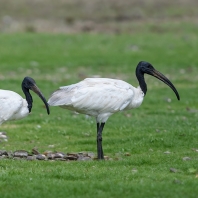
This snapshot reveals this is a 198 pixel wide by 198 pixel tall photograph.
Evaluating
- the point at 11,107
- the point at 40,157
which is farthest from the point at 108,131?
the point at 11,107

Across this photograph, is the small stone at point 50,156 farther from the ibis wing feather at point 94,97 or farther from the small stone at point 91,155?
the ibis wing feather at point 94,97

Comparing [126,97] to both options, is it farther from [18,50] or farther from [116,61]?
[18,50]

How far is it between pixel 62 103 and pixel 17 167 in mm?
1473

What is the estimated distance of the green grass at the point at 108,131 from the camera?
9430 mm

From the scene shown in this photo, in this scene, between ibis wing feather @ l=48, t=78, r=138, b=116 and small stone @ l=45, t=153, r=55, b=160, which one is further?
small stone @ l=45, t=153, r=55, b=160

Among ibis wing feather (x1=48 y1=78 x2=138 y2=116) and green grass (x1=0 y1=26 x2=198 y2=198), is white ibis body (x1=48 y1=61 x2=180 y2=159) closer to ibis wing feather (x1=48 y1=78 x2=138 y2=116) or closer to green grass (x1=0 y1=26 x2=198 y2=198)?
ibis wing feather (x1=48 y1=78 x2=138 y2=116)

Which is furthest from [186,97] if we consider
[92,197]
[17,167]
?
[92,197]

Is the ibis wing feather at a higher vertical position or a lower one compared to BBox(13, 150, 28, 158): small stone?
higher

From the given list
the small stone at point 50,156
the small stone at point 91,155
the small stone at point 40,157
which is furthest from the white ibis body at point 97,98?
the small stone at point 40,157

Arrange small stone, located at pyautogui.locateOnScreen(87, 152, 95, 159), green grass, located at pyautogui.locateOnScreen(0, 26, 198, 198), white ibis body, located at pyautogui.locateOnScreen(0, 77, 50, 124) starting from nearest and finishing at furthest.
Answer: green grass, located at pyautogui.locateOnScreen(0, 26, 198, 198) < white ibis body, located at pyautogui.locateOnScreen(0, 77, 50, 124) < small stone, located at pyautogui.locateOnScreen(87, 152, 95, 159)

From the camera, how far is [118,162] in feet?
37.2

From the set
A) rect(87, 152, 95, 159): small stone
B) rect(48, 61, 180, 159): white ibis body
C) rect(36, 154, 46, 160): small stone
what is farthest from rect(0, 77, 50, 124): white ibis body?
rect(87, 152, 95, 159): small stone

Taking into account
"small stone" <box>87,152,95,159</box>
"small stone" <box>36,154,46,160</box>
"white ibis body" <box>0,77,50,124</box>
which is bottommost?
"small stone" <box>36,154,46,160</box>

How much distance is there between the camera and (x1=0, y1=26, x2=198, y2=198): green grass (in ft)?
30.9
